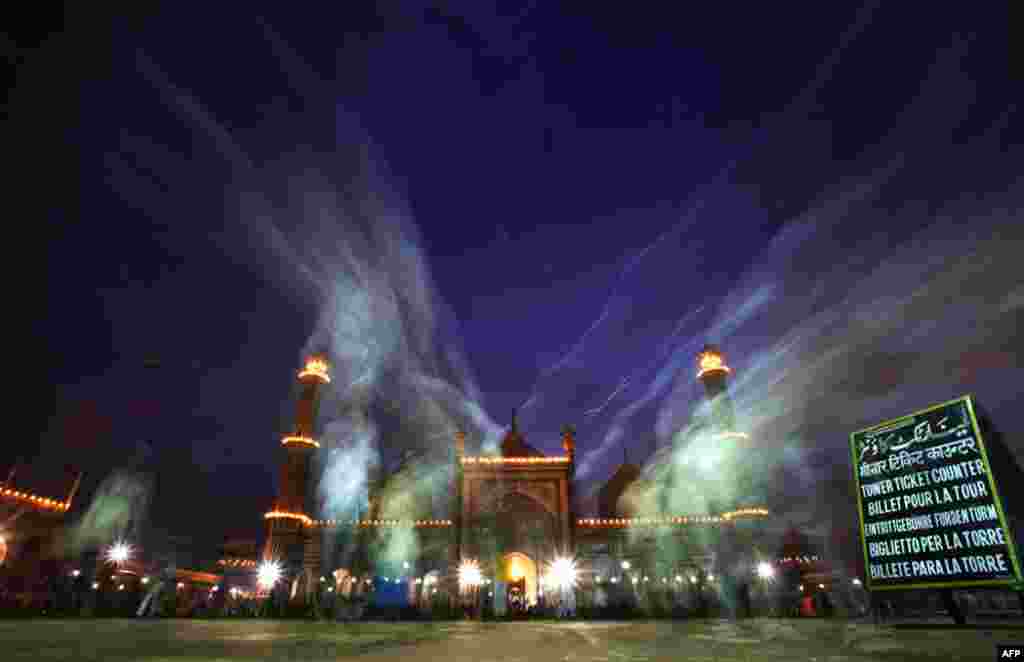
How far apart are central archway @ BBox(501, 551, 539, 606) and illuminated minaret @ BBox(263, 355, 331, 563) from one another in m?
16.8

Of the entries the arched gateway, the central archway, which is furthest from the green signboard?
the central archway

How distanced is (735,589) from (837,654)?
3486 cm

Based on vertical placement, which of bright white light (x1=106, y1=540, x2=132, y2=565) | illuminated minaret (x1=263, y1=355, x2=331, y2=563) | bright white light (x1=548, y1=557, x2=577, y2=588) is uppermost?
illuminated minaret (x1=263, y1=355, x2=331, y2=563)

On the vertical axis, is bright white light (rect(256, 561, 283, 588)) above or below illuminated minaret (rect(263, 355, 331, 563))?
below

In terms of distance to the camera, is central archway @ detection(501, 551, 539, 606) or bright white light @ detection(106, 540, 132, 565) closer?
central archway @ detection(501, 551, 539, 606)

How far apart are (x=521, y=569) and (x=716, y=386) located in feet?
83.0

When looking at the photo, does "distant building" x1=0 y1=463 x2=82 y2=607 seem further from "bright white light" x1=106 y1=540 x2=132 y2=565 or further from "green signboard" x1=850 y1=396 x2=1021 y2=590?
"green signboard" x1=850 y1=396 x2=1021 y2=590

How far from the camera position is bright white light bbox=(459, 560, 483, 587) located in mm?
40653

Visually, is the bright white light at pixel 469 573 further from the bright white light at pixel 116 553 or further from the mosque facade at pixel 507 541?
the bright white light at pixel 116 553

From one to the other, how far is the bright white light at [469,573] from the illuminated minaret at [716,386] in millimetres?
25304

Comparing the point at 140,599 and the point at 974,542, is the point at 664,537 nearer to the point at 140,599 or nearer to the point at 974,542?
the point at 974,542

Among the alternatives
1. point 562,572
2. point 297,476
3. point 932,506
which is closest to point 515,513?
point 562,572

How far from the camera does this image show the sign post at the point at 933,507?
43.6 feet

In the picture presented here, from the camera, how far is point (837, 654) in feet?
28.2
